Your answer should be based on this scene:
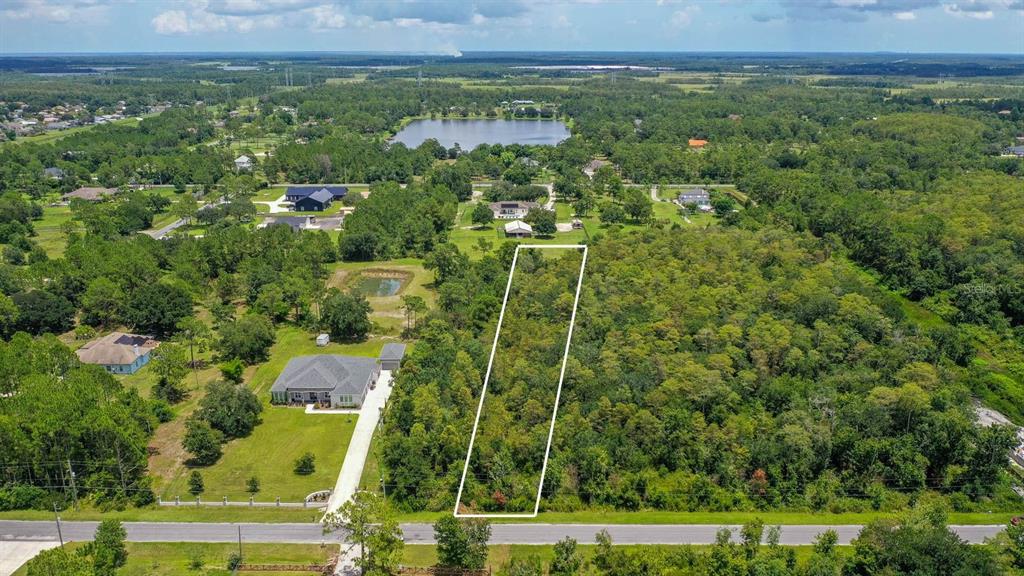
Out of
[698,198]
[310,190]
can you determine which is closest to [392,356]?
[310,190]

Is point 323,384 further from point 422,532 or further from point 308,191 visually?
point 308,191

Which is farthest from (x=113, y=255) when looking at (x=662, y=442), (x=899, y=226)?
(x=899, y=226)

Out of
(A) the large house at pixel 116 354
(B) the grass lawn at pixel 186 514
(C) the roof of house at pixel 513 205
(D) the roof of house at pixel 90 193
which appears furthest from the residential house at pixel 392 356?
(D) the roof of house at pixel 90 193

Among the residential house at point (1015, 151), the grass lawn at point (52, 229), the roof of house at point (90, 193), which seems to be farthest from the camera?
the residential house at point (1015, 151)

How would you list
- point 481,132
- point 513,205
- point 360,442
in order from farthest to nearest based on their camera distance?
point 481,132, point 513,205, point 360,442

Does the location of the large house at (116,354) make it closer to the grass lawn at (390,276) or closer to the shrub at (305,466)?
the grass lawn at (390,276)

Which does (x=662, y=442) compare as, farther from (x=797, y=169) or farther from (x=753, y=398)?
(x=797, y=169)
